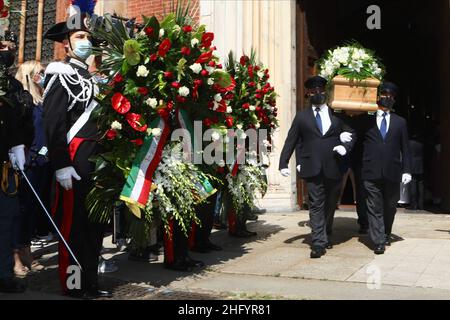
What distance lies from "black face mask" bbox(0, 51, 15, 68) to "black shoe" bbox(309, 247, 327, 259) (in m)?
3.68

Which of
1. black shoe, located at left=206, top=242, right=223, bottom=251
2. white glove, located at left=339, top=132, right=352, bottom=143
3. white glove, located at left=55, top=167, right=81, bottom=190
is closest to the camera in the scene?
white glove, located at left=55, top=167, right=81, bottom=190

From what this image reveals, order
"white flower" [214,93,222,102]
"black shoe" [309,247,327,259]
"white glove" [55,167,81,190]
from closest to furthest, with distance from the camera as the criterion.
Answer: "white glove" [55,167,81,190], "white flower" [214,93,222,102], "black shoe" [309,247,327,259]

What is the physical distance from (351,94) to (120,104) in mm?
3091

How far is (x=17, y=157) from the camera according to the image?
4.31 m

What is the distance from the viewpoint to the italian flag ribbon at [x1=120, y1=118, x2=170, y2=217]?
415 cm

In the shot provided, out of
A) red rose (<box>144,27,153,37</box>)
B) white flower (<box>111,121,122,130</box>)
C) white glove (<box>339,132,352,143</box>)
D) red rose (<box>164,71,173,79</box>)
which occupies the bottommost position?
white flower (<box>111,121,122,130</box>)

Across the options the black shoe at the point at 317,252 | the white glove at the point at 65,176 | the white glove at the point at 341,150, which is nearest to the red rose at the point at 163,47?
the white glove at the point at 65,176

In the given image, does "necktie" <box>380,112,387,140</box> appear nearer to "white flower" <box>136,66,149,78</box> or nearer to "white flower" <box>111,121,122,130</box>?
"white flower" <box>136,66,149,78</box>

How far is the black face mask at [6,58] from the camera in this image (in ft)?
13.8

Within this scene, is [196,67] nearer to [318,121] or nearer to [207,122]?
[207,122]

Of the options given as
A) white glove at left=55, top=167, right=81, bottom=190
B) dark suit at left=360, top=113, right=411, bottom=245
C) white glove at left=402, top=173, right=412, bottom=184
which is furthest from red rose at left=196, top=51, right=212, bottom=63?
white glove at left=402, top=173, right=412, bottom=184

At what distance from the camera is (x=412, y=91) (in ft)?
45.7

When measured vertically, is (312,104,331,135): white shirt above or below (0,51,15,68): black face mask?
below

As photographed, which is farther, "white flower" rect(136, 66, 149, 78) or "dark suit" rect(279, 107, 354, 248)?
"dark suit" rect(279, 107, 354, 248)
